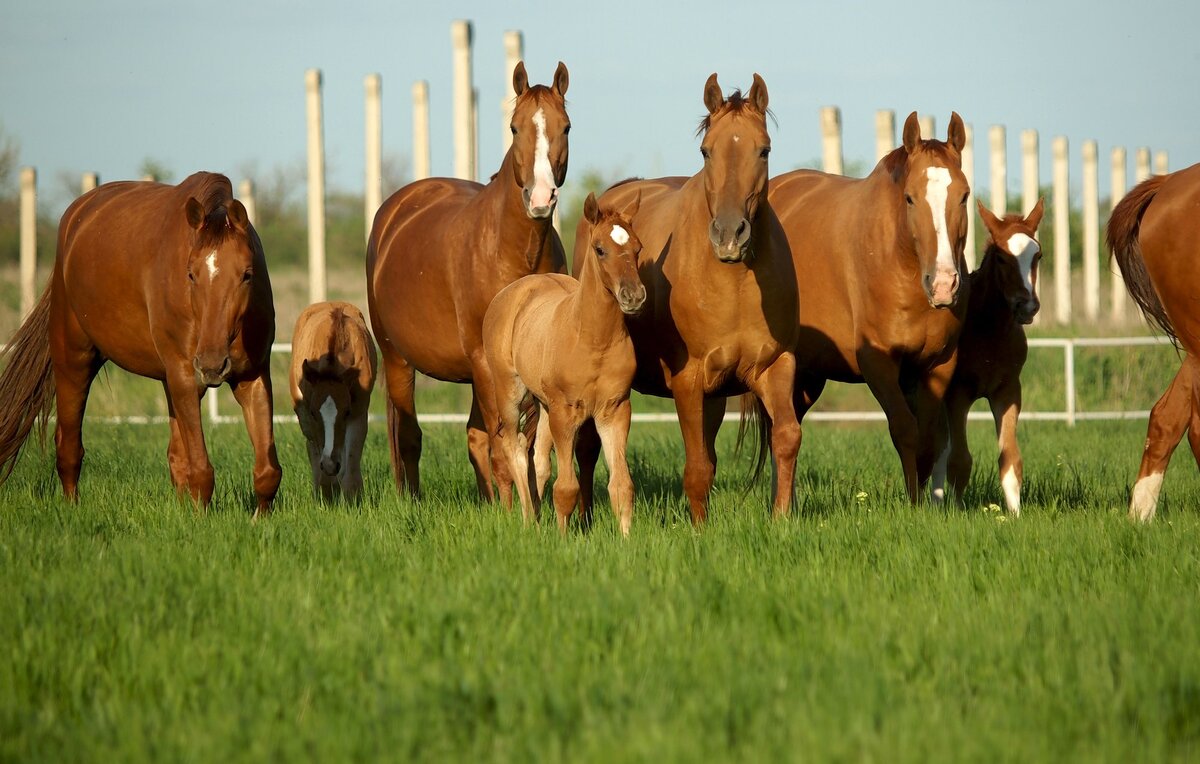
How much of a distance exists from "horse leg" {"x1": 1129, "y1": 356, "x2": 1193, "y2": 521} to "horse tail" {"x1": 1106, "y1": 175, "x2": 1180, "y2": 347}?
1.68 feet

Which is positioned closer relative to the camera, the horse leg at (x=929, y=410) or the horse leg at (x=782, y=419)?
the horse leg at (x=782, y=419)

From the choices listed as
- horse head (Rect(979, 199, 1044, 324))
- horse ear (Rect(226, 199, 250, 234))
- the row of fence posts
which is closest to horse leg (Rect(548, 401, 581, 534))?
horse ear (Rect(226, 199, 250, 234))

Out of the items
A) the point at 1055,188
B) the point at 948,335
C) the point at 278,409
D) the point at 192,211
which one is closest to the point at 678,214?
the point at 948,335

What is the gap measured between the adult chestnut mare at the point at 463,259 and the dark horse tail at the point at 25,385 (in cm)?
240

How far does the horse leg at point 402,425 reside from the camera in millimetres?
9617

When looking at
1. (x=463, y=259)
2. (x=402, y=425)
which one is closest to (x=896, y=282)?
(x=463, y=259)

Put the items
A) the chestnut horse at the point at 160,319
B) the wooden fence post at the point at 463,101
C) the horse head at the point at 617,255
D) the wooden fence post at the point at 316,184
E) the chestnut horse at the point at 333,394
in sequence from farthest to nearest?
1. the wooden fence post at the point at 316,184
2. the wooden fence post at the point at 463,101
3. the chestnut horse at the point at 333,394
4. the chestnut horse at the point at 160,319
5. the horse head at the point at 617,255

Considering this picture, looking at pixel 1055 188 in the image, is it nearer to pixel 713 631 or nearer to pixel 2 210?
pixel 713 631

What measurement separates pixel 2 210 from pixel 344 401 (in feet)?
157

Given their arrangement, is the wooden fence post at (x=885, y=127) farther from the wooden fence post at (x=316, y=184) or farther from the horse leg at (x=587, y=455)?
the horse leg at (x=587, y=455)

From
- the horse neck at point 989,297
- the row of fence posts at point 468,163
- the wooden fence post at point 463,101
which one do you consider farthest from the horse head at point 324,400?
the wooden fence post at point 463,101

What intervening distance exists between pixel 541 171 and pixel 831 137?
21.1 meters

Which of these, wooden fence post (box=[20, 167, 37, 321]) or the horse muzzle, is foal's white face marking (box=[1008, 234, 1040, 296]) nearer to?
the horse muzzle

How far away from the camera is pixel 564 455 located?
7.01 metres
